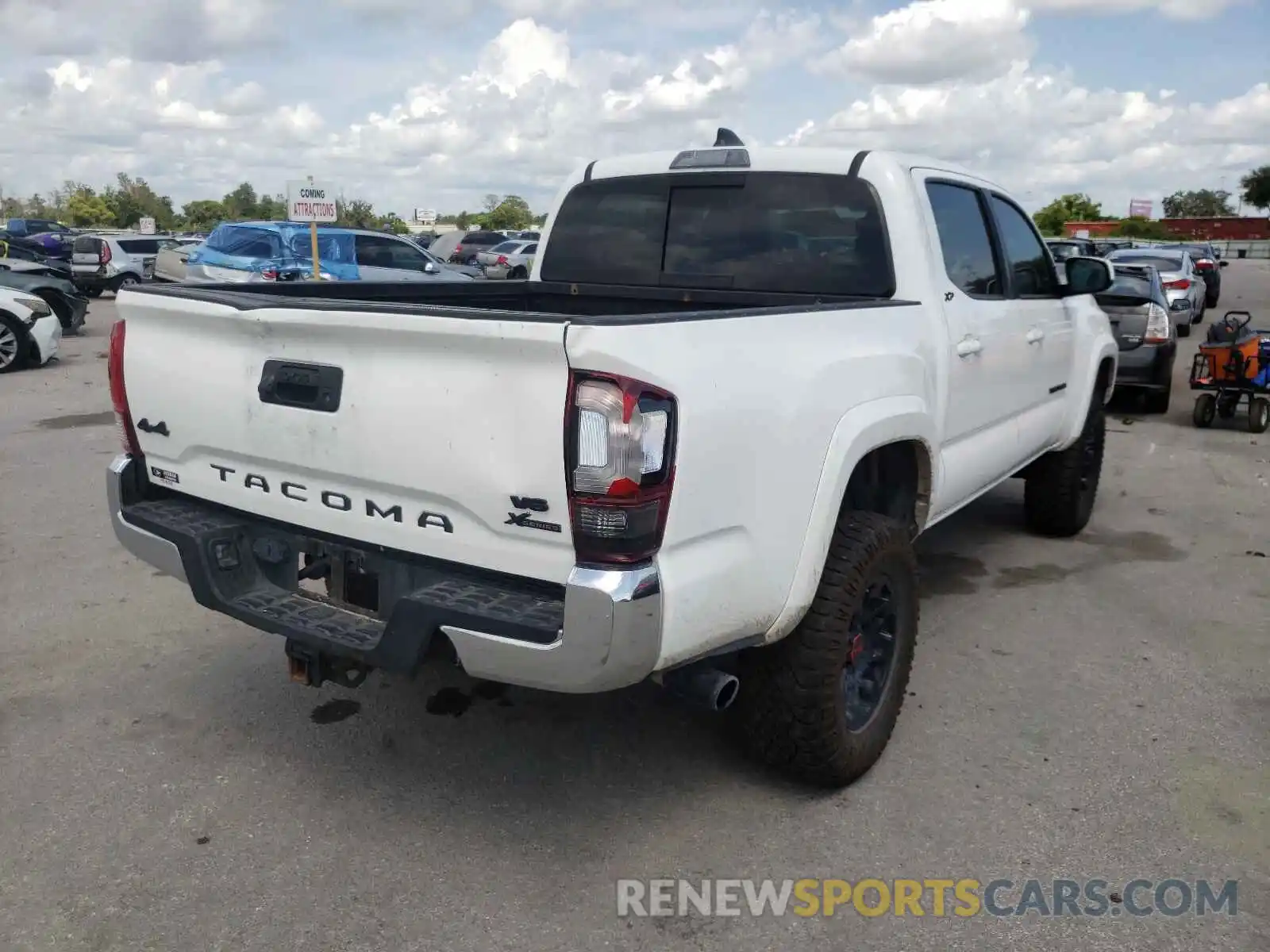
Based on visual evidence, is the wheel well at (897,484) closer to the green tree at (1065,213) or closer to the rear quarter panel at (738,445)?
the rear quarter panel at (738,445)

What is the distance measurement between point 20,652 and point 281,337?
7.89 ft

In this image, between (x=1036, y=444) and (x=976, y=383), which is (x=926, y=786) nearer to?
(x=976, y=383)

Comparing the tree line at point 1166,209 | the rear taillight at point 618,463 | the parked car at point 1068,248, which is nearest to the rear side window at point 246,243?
the parked car at point 1068,248

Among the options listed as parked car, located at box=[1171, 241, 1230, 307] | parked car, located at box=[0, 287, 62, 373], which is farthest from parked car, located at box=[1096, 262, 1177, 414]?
parked car, located at box=[1171, 241, 1230, 307]

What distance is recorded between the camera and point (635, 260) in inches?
180

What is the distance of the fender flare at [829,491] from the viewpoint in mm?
2922

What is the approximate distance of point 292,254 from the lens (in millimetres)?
16156

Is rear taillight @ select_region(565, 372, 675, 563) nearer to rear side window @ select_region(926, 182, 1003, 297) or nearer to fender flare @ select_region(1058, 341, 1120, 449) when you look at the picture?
rear side window @ select_region(926, 182, 1003, 297)

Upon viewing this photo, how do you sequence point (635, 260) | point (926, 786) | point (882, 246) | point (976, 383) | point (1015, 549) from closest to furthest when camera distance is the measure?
point (926, 786) → point (882, 246) → point (976, 383) → point (635, 260) → point (1015, 549)

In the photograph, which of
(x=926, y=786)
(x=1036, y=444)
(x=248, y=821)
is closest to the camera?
(x=248, y=821)

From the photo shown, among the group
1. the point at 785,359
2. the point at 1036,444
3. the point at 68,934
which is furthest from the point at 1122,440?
the point at 68,934

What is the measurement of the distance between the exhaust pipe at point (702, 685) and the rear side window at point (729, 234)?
5.70 feet

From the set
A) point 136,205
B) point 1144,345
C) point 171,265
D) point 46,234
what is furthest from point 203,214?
point 1144,345

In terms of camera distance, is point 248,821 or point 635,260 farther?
point 635,260
